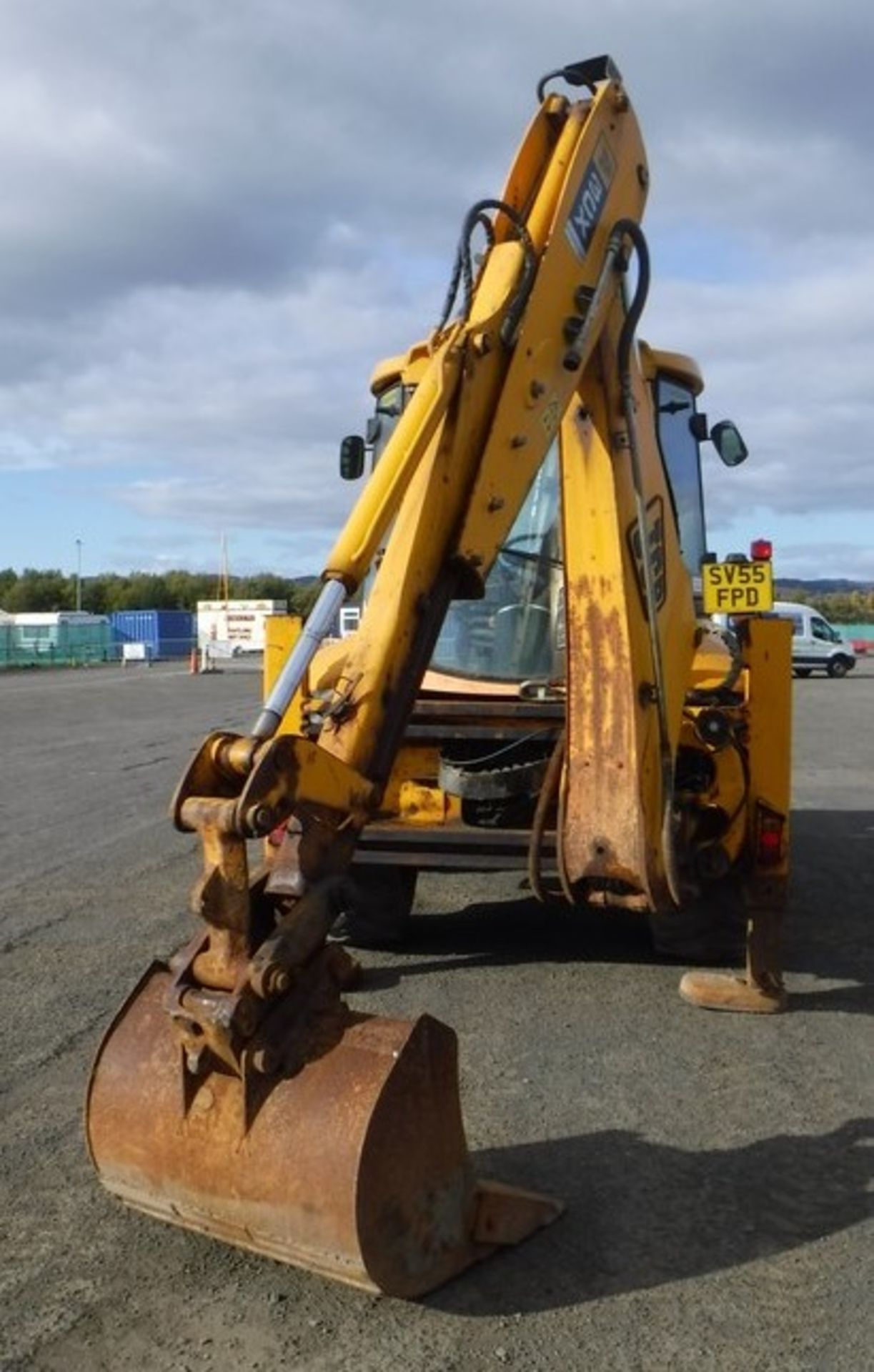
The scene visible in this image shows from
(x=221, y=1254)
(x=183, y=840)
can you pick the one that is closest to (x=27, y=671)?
(x=183, y=840)

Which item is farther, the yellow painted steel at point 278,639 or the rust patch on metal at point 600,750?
the yellow painted steel at point 278,639

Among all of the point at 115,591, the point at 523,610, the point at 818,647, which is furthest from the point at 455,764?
the point at 115,591

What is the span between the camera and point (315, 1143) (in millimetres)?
3291

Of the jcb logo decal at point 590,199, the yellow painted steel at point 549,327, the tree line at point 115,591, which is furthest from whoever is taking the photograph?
the tree line at point 115,591

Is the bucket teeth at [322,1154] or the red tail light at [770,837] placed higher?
the red tail light at [770,837]

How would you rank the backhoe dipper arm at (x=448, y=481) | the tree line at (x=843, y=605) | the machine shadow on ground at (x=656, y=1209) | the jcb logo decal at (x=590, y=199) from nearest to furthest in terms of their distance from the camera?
the backhoe dipper arm at (x=448, y=481)
the machine shadow on ground at (x=656, y=1209)
the jcb logo decal at (x=590, y=199)
the tree line at (x=843, y=605)

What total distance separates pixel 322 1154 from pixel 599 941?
12.9 feet

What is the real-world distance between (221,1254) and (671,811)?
228cm

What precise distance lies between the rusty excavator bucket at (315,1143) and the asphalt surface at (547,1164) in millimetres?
141

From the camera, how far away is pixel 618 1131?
442 cm

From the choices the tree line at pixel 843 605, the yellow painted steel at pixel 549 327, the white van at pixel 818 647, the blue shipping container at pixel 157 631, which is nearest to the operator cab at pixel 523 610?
the yellow painted steel at pixel 549 327

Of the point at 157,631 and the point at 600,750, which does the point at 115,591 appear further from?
the point at 600,750

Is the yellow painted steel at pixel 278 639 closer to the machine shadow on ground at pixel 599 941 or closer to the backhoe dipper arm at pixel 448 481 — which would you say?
the machine shadow on ground at pixel 599 941

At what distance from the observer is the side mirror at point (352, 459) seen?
761cm
